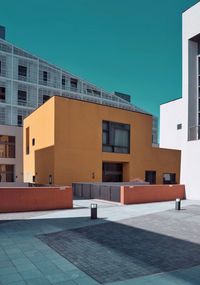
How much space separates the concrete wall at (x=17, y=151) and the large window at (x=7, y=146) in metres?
0.40

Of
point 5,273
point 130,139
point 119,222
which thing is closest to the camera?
point 5,273

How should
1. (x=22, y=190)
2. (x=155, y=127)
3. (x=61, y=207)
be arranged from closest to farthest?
(x=22, y=190), (x=61, y=207), (x=155, y=127)

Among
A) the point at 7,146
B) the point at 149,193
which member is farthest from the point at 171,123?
the point at 7,146

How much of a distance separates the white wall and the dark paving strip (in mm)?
21626

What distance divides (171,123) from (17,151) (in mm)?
17661

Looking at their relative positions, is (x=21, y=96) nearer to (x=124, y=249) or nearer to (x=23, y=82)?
(x=23, y=82)

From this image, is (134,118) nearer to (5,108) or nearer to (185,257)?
(185,257)

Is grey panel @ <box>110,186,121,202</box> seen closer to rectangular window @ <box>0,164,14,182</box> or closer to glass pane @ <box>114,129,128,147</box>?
glass pane @ <box>114,129,128,147</box>

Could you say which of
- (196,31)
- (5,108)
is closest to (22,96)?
(5,108)

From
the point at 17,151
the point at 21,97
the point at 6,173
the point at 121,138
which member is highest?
the point at 21,97

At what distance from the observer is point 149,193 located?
58.6 feet

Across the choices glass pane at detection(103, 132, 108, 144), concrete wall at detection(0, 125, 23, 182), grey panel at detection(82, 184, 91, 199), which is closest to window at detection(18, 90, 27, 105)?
concrete wall at detection(0, 125, 23, 182)

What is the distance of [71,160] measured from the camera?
22.5 m

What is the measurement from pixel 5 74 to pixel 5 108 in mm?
5533
